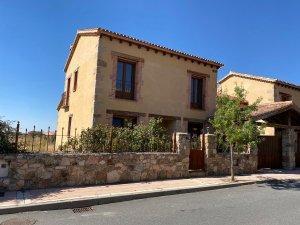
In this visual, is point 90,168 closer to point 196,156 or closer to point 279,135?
point 196,156

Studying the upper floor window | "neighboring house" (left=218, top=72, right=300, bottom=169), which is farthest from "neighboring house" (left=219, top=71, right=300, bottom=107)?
"neighboring house" (left=218, top=72, right=300, bottom=169)

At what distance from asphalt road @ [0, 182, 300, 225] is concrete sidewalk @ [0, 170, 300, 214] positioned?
25 centimetres

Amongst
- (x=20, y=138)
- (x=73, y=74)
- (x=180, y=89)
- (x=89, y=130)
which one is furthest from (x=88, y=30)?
(x=20, y=138)

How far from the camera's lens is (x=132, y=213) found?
7.59 m

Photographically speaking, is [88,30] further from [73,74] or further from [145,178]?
[145,178]

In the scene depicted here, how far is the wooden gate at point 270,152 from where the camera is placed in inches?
682

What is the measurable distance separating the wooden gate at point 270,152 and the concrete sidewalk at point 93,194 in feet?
18.6

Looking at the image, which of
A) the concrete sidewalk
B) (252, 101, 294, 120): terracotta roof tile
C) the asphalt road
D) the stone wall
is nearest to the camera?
the asphalt road

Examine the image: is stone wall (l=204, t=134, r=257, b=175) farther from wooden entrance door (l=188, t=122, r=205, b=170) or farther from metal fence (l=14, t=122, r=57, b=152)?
metal fence (l=14, t=122, r=57, b=152)

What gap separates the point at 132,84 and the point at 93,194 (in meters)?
8.68

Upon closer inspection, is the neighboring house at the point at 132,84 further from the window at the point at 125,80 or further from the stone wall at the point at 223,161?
the stone wall at the point at 223,161

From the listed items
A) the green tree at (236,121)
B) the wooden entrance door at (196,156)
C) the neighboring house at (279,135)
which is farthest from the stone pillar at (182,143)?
the neighboring house at (279,135)

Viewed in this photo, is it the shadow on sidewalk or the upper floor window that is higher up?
the upper floor window

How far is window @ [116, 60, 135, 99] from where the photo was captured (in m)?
16.4
